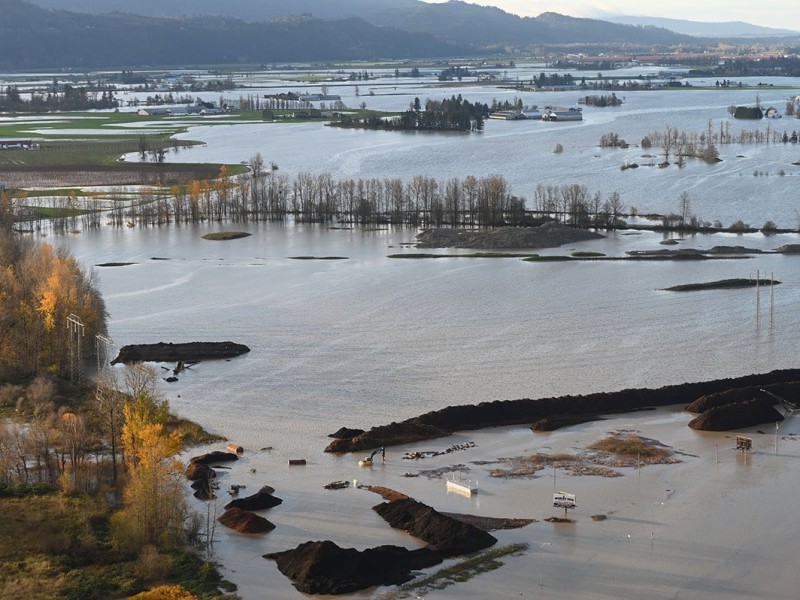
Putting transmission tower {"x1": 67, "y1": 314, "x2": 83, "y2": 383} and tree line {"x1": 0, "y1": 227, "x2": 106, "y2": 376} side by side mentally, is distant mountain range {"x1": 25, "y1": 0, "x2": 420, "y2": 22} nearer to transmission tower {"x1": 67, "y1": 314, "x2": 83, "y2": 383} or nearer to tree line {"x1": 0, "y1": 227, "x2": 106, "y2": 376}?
tree line {"x1": 0, "y1": 227, "x2": 106, "y2": 376}

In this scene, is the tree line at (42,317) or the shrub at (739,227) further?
the shrub at (739,227)

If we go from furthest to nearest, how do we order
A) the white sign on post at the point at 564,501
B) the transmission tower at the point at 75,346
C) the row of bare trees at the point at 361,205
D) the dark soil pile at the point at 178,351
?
1. the row of bare trees at the point at 361,205
2. the dark soil pile at the point at 178,351
3. the transmission tower at the point at 75,346
4. the white sign on post at the point at 564,501

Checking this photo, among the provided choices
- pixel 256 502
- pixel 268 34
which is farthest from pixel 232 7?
pixel 256 502

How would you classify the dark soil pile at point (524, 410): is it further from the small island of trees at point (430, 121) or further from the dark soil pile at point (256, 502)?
the small island of trees at point (430, 121)

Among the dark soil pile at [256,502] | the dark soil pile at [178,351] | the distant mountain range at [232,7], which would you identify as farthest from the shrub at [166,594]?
the distant mountain range at [232,7]

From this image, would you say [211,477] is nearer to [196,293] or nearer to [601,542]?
[601,542]

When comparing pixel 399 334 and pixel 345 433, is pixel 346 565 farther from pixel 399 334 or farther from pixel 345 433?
pixel 399 334

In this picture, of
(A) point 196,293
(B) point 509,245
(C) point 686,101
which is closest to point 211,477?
(A) point 196,293
